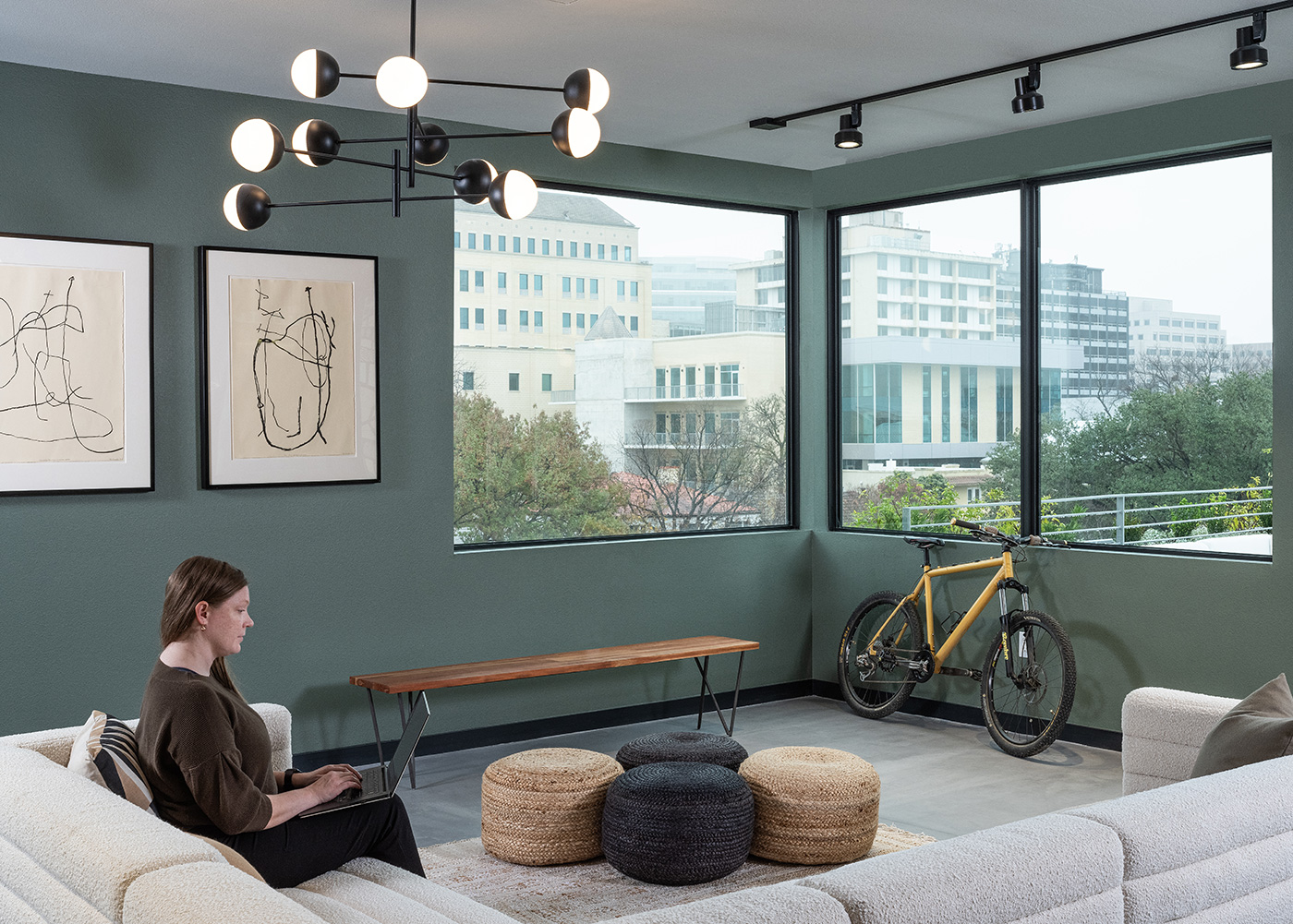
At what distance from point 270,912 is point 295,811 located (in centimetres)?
110

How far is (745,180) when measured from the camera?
6.27 metres

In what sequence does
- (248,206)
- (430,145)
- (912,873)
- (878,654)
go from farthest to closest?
(878,654), (248,206), (430,145), (912,873)

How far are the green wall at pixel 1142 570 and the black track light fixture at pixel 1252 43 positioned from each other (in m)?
0.94

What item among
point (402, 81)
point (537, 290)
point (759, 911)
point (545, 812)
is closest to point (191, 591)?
point (402, 81)

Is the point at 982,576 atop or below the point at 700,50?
below

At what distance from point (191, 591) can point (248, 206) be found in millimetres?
1677

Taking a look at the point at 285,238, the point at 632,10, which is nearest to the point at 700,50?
the point at 632,10

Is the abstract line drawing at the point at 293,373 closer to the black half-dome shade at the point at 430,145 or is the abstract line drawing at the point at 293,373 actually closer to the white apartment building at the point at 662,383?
the white apartment building at the point at 662,383

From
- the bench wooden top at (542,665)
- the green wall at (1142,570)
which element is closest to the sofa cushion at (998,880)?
the bench wooden top at (542,665)

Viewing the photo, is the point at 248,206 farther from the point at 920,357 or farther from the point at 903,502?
the point at 903,502

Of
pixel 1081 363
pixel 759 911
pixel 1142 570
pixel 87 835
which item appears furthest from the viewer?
pixel 1081 363

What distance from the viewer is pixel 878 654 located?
6012 mm

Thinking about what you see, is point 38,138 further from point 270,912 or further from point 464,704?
point 270,912

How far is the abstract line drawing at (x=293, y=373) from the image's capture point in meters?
4.87
